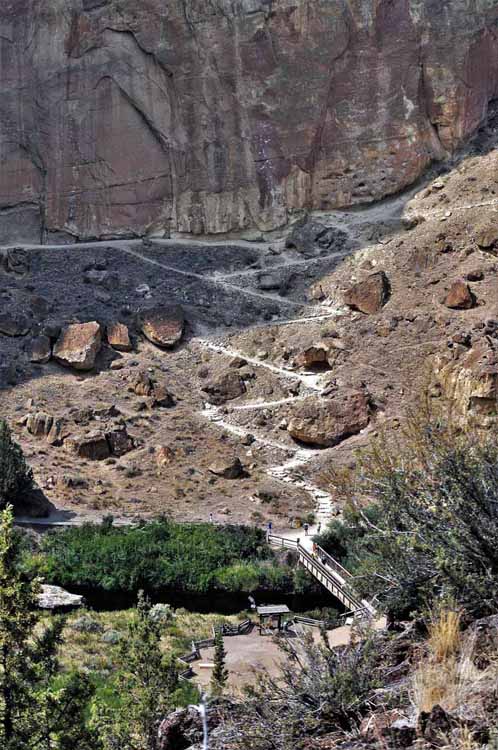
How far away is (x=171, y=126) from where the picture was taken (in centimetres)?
4547

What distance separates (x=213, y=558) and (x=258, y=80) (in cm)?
2823

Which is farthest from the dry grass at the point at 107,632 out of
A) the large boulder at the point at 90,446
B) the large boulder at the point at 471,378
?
the large boulder at the point at 471,378

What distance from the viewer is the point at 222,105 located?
44.7 metres

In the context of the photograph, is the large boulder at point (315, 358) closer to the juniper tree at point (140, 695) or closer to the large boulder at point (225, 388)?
the large boulder at point (225, 388)

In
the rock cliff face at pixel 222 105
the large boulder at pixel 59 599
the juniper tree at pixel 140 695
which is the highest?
the rock cliff face at pixel 222 105

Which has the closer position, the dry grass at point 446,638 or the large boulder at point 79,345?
the dry grass at point 446,638

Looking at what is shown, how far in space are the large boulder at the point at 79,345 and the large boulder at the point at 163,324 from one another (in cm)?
217

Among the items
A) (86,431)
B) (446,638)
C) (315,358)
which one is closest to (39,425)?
(86,431)

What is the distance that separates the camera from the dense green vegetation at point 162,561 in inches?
893

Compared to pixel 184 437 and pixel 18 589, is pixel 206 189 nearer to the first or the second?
pixel 184 437

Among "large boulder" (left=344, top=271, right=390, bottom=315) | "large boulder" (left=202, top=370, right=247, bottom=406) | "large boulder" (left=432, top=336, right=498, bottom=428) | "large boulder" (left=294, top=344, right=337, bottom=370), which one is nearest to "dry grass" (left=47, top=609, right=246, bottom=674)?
"large boulder" (left=432, top=336, right=498, bottom=428)

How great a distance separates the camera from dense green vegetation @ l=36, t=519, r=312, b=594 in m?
22.7

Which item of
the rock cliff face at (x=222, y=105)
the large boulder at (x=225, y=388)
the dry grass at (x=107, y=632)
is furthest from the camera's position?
the rock cliff face at (x=222, y=105)

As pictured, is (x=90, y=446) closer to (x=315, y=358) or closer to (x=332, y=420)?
(x=332, y=420)
